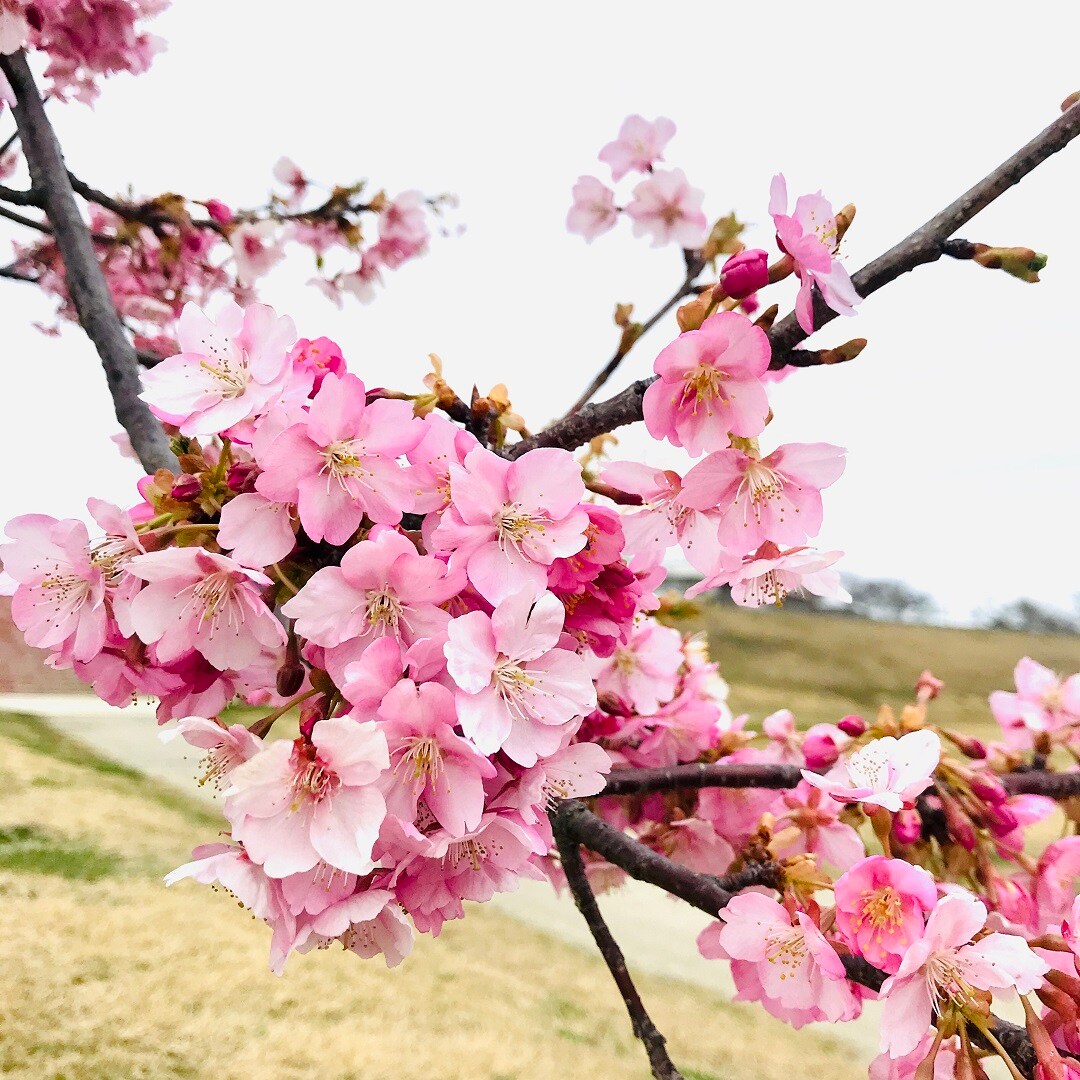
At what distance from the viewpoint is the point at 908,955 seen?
10.3 inches

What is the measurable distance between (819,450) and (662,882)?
24cm

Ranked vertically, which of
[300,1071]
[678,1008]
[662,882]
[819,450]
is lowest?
[678,1008]

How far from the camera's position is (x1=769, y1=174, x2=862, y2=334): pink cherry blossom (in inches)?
10.1

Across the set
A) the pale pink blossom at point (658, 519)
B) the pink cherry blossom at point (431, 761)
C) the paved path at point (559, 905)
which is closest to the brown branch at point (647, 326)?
the pale pink blossom at point (658, 519)

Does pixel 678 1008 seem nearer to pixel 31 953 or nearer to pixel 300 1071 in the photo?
pixel 300 1071

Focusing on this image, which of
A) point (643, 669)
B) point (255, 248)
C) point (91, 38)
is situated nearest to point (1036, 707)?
point (643, 669)

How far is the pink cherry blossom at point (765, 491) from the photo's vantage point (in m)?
0.29

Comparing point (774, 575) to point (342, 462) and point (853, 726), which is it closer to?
A: point (342, 462)

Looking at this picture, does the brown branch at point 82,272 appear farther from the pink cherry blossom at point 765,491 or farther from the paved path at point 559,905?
the paved path at point 559,905

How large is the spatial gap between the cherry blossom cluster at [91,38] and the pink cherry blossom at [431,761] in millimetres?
724

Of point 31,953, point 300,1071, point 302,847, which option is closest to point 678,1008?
point 300,1071

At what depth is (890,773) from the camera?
12.7 inches

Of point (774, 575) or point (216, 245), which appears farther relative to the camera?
point (216, 245)

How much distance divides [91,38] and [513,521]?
76cm
